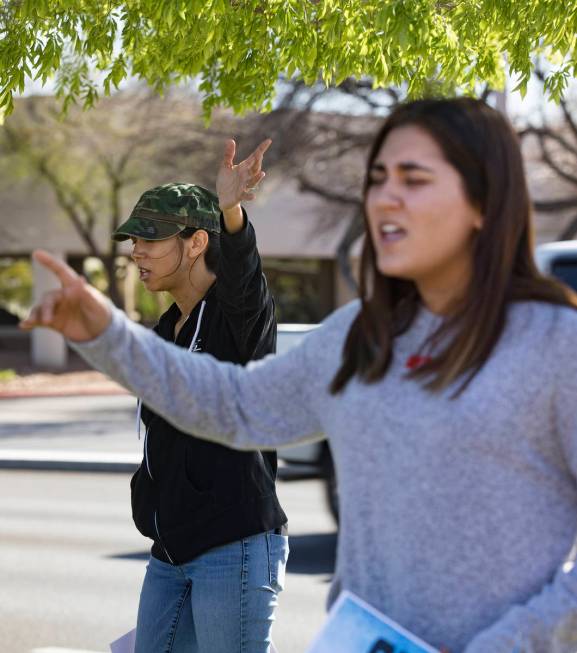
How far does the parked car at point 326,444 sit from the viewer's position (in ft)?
23.5

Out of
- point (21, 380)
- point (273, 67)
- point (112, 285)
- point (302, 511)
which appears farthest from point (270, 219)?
point (273, 67)

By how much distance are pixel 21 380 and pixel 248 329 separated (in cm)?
2646

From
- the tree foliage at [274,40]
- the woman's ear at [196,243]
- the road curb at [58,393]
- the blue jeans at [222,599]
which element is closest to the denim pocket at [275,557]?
the blue jeans at [222,599]

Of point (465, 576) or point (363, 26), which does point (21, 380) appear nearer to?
point (363, 26)

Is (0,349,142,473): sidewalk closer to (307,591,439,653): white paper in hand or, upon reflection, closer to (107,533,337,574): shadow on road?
(107,533,337,574): shadow on road

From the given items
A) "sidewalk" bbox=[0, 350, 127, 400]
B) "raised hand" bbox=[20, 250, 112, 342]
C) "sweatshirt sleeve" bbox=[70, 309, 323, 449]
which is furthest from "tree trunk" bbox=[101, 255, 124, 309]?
"raised hand" bbox=[20, 250, 112, 342]

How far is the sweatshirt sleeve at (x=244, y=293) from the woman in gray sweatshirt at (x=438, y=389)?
0.96m

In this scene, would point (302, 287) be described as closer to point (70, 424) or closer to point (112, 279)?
point (112, 279)

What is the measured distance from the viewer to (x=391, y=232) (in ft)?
7.00

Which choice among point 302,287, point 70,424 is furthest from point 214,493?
point 302,287

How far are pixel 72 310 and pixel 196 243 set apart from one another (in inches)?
61.2

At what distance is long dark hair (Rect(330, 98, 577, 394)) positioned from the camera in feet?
6.66

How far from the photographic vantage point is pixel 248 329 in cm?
340

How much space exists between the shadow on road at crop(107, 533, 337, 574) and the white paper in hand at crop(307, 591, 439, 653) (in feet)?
20.2
